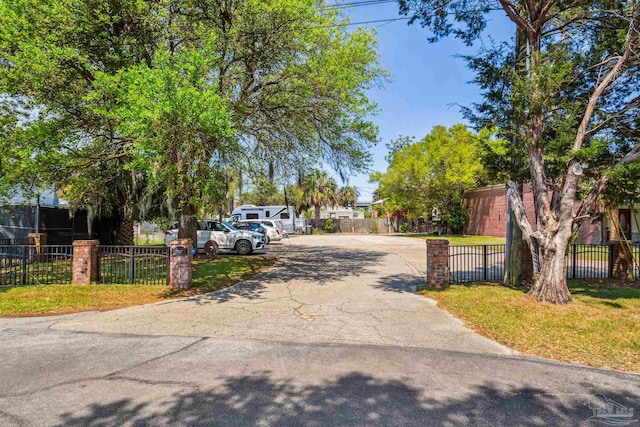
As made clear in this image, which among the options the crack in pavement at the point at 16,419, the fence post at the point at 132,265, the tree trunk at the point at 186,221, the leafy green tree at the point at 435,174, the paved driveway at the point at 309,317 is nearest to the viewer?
the crack in pavement at the point at 16,419

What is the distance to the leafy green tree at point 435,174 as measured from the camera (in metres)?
32.3

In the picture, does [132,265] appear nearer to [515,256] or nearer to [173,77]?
[173,77]

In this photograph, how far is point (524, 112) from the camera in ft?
28.4

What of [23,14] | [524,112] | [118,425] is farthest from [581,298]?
[23,14]

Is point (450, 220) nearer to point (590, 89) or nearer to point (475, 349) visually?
point (590, 89)

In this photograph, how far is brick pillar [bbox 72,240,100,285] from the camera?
10250 millimetres

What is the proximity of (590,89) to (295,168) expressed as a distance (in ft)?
32.3

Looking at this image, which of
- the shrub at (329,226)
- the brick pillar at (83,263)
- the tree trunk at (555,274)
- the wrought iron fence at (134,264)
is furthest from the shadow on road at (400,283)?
the shrub at (329,226)

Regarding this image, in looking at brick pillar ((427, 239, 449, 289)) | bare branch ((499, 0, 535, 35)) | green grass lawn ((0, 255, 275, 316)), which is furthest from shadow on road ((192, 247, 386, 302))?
bare branch ((499, 0, 535, 35))

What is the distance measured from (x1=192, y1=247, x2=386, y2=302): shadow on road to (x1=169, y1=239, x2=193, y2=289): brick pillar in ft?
2.95

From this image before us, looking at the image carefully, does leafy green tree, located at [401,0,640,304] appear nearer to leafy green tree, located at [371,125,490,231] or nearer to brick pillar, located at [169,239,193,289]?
brick pillar, located at [169,239,193,289]

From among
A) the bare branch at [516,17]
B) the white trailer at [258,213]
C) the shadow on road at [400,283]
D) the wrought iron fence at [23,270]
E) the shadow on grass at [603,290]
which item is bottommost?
the shadow on road at [400,283]

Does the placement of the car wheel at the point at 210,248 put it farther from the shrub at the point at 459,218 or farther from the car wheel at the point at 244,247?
the shrub at the point at 459,218

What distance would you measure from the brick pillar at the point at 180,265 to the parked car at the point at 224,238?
834 centimetres
